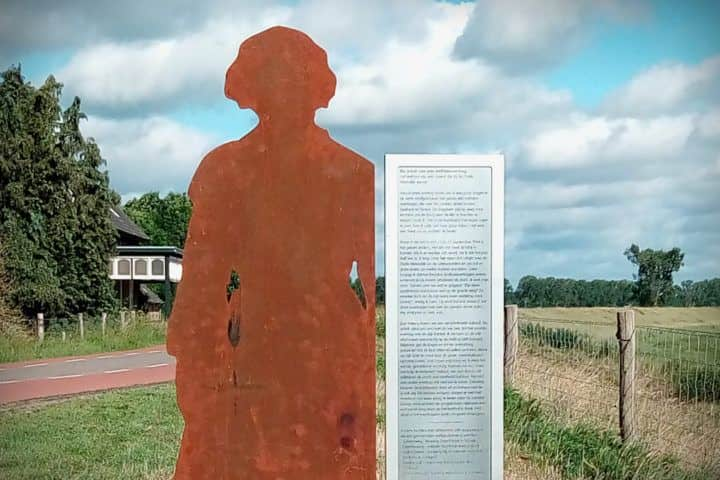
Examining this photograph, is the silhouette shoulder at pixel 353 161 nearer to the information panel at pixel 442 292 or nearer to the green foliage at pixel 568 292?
the information panel at pixel 442 292

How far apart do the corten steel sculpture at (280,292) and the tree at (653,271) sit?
167 cm

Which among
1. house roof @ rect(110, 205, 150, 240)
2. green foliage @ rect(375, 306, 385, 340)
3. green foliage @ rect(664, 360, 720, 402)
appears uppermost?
house roof @ rect(110, 205, 150, 240)

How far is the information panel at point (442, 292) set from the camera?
3.92 metres

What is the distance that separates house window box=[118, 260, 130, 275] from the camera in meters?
4.78

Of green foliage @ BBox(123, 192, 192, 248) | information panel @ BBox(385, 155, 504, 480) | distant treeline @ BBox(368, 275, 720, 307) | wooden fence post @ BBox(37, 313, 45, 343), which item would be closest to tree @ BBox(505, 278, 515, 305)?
distant treeline @ BBox(368, 275, 720, 307)

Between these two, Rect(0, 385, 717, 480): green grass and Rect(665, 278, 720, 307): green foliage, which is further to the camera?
Rect(665, 278, 720, 307): green foliage

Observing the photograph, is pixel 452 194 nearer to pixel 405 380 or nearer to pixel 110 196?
pixel 405 380

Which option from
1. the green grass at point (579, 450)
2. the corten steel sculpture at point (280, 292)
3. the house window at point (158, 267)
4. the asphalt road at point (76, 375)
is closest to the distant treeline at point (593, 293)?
the green grass at point (579, 450)

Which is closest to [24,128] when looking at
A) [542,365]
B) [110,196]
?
[110,196]

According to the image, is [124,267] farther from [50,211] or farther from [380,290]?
[380,290]

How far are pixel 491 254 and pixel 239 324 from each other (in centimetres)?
97

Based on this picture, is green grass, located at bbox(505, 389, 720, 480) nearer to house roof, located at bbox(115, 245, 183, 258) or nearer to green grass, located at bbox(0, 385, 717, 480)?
green grass, located at bbox(0, 385, 717, 480)

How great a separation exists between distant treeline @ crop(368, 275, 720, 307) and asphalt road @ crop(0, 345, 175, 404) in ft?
3.66

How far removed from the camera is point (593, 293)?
4.88 metres
